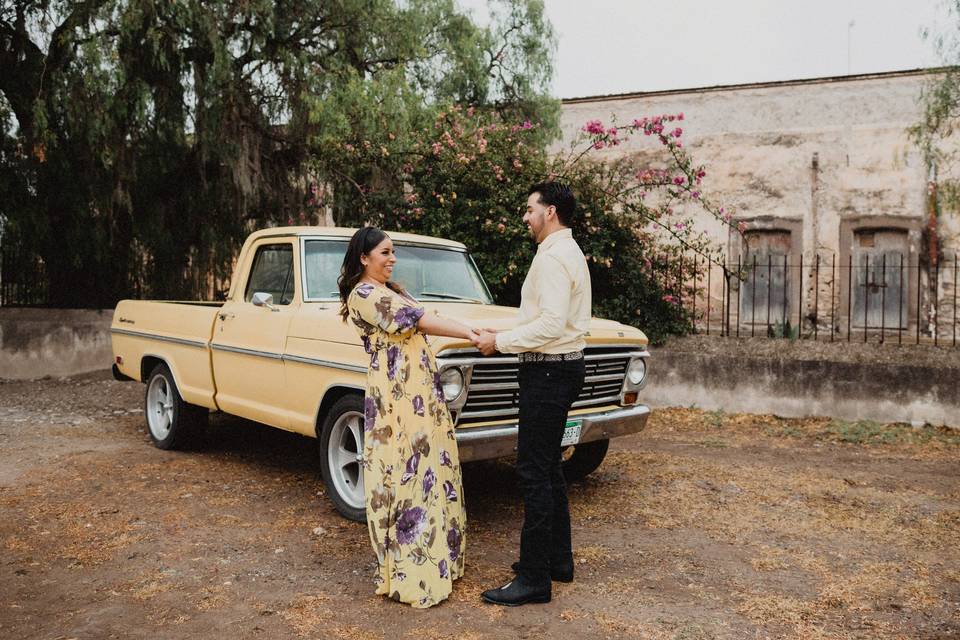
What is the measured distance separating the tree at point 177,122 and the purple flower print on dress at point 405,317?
714 cm

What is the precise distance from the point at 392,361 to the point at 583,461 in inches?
117

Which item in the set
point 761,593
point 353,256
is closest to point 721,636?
point 761,593

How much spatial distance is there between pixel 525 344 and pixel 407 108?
26.7 feet

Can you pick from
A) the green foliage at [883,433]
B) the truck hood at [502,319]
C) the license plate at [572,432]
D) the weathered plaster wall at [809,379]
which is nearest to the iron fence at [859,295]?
the weathered plaster wall at [809,379]

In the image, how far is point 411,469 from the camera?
4.08m

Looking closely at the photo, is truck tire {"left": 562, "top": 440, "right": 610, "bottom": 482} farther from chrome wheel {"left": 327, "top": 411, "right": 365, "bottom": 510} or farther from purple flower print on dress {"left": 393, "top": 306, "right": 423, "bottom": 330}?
purple flower print on dress {"left": 393, "top": 306, "right": 423, "bottom": 330}

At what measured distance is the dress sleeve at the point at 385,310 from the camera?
13.3 feet

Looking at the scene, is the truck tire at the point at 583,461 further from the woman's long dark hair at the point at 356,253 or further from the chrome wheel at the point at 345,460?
the woman's long dark hair at the point at 356,253

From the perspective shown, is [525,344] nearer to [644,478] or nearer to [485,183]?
[644,478]

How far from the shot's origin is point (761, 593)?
4195mm

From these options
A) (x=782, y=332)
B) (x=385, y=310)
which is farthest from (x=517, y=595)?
(x=782, y=332)

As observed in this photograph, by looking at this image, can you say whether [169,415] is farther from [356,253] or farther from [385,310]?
[385,310]

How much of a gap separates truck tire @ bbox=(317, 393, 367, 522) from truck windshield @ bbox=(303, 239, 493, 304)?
1.07m

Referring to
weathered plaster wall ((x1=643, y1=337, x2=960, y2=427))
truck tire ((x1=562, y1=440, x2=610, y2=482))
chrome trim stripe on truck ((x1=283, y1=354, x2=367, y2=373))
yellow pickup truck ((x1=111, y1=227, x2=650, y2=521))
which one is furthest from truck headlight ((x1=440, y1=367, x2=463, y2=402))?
weathered plaster wall ((x1=643, y1=337, x2=960, y2=427))
